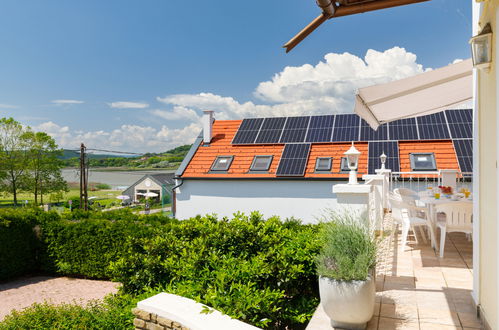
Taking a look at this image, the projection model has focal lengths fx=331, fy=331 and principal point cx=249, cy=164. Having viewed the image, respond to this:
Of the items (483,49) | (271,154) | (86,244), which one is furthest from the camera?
(271,154)

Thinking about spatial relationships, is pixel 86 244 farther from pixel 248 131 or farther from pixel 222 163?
pixel 248 131

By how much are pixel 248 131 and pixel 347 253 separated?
16.1 metres

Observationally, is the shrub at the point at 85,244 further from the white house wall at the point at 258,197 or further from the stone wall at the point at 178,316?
the stone wall at the point at 178,316

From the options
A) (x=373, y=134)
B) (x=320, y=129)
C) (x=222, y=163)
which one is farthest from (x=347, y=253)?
(x=320, y=129)

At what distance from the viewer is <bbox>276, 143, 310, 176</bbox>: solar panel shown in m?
15.6

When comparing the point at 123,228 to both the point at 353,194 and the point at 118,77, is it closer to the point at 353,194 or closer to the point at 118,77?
the point at 353,194

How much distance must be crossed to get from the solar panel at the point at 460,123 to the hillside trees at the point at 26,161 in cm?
3951

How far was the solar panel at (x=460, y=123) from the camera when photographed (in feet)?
49.7

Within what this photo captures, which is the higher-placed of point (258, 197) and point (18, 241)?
point (258, 197)

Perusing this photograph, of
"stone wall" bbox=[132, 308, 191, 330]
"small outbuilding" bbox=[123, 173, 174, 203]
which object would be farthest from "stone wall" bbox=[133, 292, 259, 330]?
"small outbuilding" bbox=[123, 173, 174, 203]

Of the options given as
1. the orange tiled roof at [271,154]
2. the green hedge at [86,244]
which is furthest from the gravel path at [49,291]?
the orange tiled roof at [271,154]

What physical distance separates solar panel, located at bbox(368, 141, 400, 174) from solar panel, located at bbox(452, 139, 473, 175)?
7.96 ft

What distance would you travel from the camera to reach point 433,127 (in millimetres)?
15992

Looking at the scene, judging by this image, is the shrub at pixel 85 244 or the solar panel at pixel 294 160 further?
the solar panel at pixel 294 160
